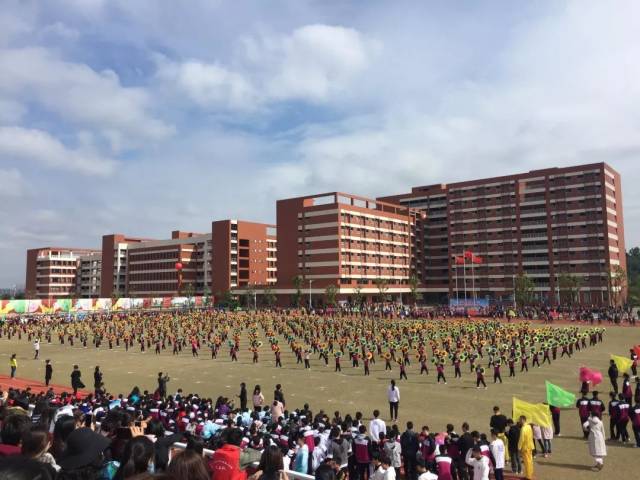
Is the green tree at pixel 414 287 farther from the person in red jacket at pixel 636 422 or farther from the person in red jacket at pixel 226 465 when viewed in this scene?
the person in red jacket at pixel 226 465

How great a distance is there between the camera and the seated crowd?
14.9ft

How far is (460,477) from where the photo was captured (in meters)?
10.1

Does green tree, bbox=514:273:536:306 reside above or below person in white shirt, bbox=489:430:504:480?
above

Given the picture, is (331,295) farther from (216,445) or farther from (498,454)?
(216,445)

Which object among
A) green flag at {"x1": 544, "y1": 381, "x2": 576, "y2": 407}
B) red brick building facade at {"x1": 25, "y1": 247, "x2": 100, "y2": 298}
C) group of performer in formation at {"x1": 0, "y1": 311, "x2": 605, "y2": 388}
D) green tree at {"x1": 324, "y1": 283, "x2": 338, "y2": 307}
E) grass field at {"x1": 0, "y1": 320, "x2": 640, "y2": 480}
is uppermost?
red brick building facade at {"x1": 25, "y1": 247, "x2": 100, "y2": 298}

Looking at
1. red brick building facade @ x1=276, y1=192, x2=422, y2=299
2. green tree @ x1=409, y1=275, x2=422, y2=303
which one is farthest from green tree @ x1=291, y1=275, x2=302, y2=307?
green tree @ x1=409, y1=275, x2=422, y2=303

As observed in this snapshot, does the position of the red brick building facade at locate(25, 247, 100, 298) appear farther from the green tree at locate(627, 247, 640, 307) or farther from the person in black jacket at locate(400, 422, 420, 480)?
the person in black jacket at locate(400, 422, 420, 480)

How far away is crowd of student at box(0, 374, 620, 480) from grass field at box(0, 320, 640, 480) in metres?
1.38

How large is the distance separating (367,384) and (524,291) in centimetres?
6261

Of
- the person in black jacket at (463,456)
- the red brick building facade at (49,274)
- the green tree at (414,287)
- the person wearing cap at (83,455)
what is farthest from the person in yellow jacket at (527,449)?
the red brick building facade at (49,274)

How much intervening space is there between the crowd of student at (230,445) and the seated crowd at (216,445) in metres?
0.01

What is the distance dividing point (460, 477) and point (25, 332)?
53.9 metres

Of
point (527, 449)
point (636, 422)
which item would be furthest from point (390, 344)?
point (527, 449)

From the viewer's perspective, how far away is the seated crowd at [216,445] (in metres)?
4.54
